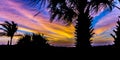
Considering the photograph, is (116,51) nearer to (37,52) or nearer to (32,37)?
(37,52)

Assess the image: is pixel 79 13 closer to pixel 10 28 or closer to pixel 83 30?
pixel 83 30

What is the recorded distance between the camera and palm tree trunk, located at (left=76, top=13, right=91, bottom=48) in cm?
1478

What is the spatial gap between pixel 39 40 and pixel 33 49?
1984 centimetres

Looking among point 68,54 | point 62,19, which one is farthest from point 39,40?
point 68,54

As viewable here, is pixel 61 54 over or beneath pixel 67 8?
beneath

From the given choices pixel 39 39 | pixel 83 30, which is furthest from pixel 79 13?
pixel 39 39

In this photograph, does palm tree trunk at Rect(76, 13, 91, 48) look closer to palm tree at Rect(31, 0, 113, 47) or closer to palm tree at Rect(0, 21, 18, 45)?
palm tree at Rect(31, 0, 113, 47)

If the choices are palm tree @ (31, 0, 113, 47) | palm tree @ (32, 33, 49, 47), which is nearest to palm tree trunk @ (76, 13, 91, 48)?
palm tree @ (31, 0, 113, 47)

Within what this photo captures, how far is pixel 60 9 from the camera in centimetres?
1530

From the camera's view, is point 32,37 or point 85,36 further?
point 32,37

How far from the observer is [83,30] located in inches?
591

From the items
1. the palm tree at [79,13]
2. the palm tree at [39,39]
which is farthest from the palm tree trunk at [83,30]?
the palm tree at [39,39]

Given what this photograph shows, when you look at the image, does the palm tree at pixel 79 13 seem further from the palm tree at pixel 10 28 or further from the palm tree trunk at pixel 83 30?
the palm tree at pixel 10 28

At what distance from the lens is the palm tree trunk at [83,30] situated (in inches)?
582
